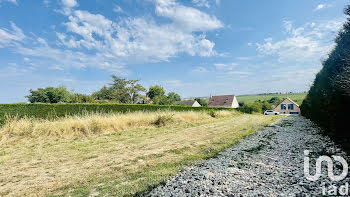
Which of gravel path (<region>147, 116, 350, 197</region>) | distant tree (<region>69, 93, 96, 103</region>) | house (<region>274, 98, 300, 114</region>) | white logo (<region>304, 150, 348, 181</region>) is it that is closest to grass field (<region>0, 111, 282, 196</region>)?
gravel path (<region>147, 116, 350, 197</region>)

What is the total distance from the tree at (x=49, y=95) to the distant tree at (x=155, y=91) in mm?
20401

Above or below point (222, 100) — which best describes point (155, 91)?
above

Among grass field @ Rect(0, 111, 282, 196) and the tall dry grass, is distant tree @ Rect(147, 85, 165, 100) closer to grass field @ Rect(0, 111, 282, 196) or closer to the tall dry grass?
the tall dry grass

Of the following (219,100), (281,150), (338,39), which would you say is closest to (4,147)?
(281,150)

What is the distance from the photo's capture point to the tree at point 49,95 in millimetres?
35656

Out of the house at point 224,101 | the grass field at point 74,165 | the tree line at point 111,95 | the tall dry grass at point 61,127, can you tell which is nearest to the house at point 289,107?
the house at point 224,101

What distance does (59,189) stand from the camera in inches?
97.7

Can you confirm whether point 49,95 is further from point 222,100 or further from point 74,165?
point 222,100

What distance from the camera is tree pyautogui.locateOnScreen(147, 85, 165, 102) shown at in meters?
44.1

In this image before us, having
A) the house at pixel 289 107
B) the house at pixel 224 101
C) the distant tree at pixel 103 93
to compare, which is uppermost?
the distant tree at pixel 103 93

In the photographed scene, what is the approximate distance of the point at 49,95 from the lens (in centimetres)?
3638

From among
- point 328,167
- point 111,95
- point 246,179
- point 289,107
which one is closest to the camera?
point 246,179

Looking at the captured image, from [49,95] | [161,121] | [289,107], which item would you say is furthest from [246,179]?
[289,107]

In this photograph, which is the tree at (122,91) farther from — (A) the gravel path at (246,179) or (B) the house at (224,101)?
(A) the gravel path at (246,179)
